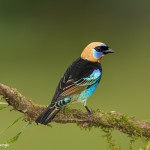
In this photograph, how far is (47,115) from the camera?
261 cm

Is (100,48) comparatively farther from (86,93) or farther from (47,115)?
(47,115)

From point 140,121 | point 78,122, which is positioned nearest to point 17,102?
point 78,122

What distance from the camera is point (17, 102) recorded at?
2381 mm

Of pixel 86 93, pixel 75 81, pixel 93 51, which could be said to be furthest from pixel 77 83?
pixel 93 51

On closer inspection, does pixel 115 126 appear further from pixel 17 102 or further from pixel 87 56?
pixel 87 56

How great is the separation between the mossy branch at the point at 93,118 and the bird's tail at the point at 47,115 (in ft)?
0.22

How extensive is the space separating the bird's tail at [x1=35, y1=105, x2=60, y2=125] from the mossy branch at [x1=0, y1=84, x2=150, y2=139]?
0.22ft

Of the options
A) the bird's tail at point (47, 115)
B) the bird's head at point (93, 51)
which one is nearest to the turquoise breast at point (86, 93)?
the bird's head at point (93, 51)

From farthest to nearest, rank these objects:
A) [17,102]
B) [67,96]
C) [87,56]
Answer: [87,56], [67,96], [17,102]

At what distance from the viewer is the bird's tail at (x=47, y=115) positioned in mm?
2539

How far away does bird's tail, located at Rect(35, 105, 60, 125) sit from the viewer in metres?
2.54

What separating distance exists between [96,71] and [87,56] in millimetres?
351

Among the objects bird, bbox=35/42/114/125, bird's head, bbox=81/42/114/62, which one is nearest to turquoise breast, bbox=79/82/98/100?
bird, bbox=35/42/114/125

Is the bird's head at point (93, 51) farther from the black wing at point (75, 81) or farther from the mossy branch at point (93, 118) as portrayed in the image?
the mossy branch at point (93, 118)
